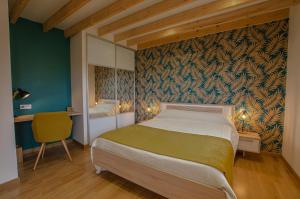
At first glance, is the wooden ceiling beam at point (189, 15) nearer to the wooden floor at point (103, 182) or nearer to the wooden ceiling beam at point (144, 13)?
the wooden ceiling beam at point (144, 13)

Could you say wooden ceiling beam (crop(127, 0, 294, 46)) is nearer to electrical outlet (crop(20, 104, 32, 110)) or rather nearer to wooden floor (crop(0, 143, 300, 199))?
wooden floor (crop(0, 143, 300, 199))

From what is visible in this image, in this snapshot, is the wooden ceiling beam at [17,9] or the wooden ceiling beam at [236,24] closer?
the wooden ceiling beam at [17,9]

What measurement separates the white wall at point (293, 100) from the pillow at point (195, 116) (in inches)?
35.2

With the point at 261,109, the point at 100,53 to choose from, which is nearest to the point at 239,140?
the point at 261,109

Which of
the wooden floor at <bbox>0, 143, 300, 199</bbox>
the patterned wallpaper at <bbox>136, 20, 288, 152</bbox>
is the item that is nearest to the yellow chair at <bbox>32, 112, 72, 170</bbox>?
the wooden floor at <bbox>0, 143, 300, 199</bbox>

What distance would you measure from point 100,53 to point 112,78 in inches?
26.1

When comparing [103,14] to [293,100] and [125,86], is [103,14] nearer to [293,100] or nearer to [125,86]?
[125,86]

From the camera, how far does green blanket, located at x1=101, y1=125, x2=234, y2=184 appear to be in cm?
146

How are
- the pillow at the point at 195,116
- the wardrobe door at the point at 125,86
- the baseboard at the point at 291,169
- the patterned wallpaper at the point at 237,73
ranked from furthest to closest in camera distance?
the wardrobe door at the point at 125,86, the pillow at the point at 195,116, the patterned wallpaper at the point at 237,73, the baseboard at the point at 291,169

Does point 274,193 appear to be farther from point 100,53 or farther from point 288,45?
point 100,53

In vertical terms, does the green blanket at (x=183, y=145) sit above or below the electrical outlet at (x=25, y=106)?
below

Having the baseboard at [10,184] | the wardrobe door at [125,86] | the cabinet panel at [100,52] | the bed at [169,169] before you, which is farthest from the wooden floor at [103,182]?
the cabinet panel at [100,52]

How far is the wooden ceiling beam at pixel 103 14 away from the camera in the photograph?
6.97ft

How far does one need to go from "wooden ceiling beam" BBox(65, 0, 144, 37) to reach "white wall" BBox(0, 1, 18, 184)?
3.79ft
